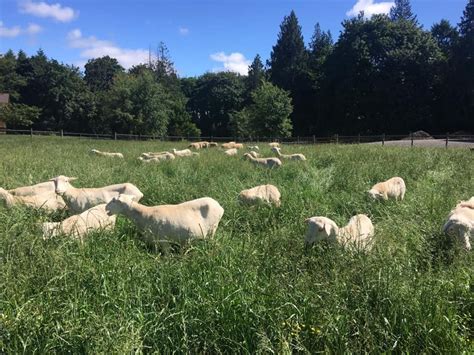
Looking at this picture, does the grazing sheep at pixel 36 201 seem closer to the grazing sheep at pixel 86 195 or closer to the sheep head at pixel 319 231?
the grazing sheep at pixel 86 195

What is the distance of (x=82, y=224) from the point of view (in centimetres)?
589

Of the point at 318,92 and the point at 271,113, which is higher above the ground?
the point at 318,92

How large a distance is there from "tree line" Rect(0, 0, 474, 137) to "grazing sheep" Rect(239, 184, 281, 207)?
40144mm

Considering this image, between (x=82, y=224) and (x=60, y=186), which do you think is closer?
(x=82, y=224)

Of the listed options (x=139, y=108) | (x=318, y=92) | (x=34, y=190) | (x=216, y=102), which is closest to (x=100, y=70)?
(x=216, y=102)

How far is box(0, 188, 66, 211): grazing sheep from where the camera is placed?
700 centimetres

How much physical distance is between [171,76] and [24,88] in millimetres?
25562

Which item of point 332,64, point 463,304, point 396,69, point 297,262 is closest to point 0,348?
point 297,262

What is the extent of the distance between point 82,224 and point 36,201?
1819 millimetres

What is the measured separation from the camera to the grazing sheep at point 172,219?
5715 mm

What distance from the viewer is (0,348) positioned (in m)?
3.59

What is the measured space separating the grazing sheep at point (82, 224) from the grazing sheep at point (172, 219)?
6.3 inches

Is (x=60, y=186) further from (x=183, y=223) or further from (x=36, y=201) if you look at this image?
(x=183, y=223)

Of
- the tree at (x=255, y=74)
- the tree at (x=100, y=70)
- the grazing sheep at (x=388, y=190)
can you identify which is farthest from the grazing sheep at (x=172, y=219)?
the tree at (x=100, y=70)
